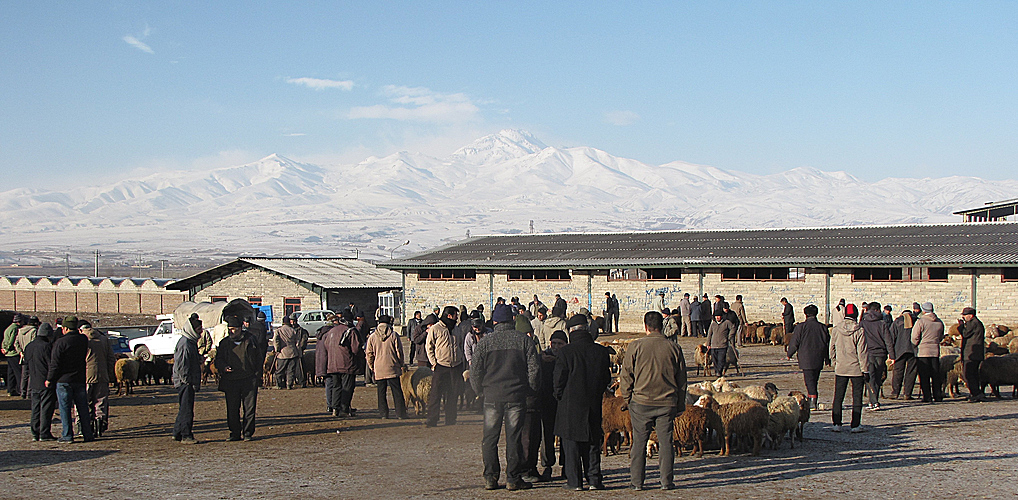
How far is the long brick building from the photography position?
98.2 feet

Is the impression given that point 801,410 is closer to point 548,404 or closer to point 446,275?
point 548,404

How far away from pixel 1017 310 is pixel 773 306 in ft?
25.2

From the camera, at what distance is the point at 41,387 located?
11.9 m

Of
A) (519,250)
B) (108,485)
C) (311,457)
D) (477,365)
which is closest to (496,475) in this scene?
(477,365)

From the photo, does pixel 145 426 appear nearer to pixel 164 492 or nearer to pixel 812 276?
pixel 164 492

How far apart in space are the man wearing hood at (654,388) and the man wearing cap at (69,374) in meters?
6.92

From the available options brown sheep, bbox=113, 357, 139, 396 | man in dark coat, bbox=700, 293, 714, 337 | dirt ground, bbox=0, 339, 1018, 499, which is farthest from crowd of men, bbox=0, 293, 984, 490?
man in dark coat, bbox=700, 293, 714, 337

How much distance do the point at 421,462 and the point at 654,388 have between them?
3216mm

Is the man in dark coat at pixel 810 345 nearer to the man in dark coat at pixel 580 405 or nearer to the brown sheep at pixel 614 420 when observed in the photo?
the brown sheep at pixel 614 420

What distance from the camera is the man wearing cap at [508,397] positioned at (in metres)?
9.02

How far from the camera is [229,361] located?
11734 millimetres

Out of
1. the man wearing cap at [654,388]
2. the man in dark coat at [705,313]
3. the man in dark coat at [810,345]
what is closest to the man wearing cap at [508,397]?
the man wearing cap at [654,388]

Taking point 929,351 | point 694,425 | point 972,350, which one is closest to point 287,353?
point 694,425

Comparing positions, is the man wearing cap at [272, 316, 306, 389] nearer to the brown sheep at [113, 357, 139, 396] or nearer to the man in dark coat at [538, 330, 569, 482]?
the brown sheep at [113, 357, 139, 396]
